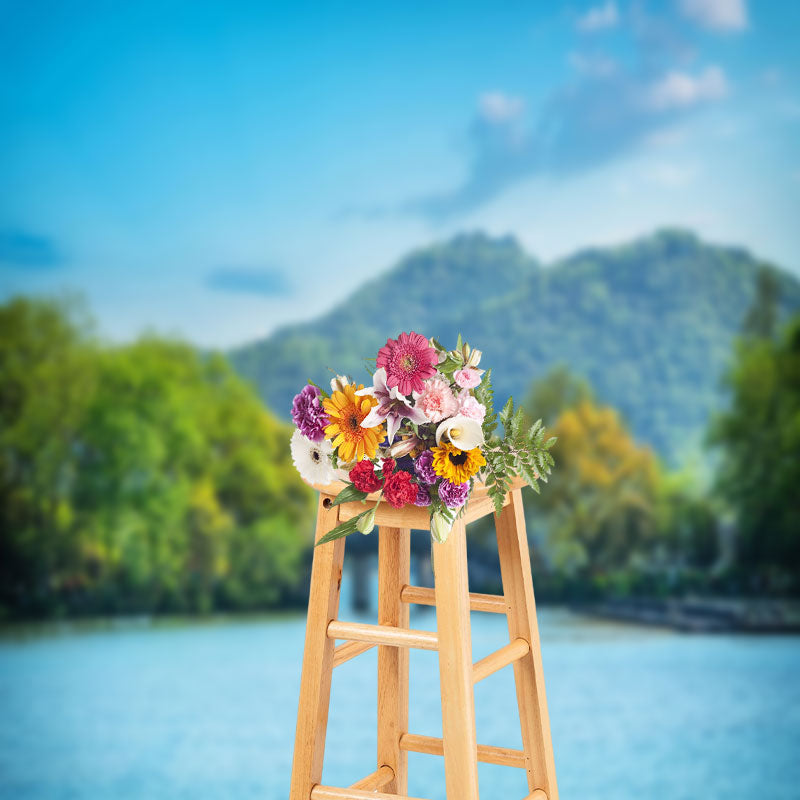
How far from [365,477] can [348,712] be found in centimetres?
412

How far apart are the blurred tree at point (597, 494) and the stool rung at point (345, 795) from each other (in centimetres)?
476

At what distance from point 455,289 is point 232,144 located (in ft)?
5.35

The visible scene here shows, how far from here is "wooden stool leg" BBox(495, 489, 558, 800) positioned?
2.03 m

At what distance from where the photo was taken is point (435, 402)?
177 cm

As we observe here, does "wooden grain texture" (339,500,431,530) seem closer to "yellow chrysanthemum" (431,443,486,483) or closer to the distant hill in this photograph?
"yellow chrysanthemum" (431,443,486,483)

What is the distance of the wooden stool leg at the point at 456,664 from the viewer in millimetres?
1790

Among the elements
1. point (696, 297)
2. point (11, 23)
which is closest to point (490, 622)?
point (696, 297)

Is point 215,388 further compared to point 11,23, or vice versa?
point 215,388

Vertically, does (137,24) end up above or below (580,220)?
above

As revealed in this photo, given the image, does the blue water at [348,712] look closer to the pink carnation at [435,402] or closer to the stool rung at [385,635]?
the stool rung at [385,635]

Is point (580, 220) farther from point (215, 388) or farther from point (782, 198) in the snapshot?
point (215, 388)

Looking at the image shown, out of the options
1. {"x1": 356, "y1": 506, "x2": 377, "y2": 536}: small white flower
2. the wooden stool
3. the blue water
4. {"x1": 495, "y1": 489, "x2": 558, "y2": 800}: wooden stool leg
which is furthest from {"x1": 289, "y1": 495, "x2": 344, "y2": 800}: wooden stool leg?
the blue water

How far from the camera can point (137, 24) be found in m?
6.28

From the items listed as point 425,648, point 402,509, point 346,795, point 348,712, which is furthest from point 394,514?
point 348,712
